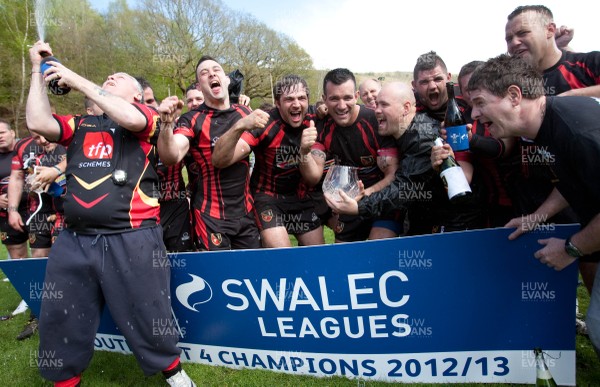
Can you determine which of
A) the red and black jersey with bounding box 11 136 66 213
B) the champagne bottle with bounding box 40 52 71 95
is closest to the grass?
the red and black jersey with bounding box 11 136 66 213

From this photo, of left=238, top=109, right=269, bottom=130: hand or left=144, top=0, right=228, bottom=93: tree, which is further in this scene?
left=144, top=0, right=228, bottom=93: tree

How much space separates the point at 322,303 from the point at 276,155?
5.98 feet

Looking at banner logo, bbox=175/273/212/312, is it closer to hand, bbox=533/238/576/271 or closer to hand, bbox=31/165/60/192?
hand, bbox=31/165/60/192

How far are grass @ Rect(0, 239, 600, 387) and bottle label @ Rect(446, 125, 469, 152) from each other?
1.92 m

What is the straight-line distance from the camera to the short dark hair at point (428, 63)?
152 inches

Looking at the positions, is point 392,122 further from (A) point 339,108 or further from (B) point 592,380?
(B) point 592,380

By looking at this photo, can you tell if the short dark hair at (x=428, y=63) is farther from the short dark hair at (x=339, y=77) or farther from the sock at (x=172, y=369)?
the sock at (x=172, y=369)

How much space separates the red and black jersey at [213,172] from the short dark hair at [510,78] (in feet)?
7.94

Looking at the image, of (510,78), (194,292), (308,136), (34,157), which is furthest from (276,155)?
(34,157)

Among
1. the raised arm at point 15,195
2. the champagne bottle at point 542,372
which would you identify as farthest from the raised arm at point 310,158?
the raised arm at point 15,195

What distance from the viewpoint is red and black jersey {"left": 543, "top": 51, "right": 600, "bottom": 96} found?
3207 millimetres

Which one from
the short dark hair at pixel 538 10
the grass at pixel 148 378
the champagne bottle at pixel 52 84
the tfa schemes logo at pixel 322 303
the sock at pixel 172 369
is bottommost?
the grass at pixel 148 378

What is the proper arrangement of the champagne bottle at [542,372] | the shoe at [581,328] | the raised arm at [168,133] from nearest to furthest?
the champagne bottle at [542,372] → the raised arm at [168,133] → the shoe at [581,328]

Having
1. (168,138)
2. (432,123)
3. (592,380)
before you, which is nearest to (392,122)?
(432,123)
